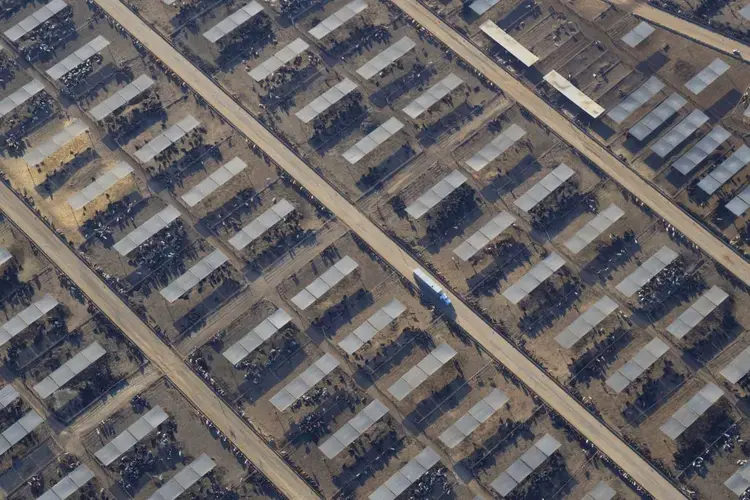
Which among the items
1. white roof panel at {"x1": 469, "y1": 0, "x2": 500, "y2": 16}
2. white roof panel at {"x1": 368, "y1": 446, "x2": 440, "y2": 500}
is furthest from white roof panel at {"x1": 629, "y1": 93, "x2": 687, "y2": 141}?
white roof panel at {"x1": 368, "y1": 446, "x2": 440, "y2": 500}

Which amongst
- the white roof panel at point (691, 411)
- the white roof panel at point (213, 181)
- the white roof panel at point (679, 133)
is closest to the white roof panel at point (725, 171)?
the white roof panel at point (679, 133)

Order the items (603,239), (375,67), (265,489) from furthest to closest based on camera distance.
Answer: (375,67)
(603,239)
(265,489)

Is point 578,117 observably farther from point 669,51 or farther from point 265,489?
point 265,489

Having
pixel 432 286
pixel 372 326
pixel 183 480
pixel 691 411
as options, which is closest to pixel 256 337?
pixel 372 326

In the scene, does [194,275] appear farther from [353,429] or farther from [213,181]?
[353,429]

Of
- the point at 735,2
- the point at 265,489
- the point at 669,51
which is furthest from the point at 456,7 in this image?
the point at 265,489

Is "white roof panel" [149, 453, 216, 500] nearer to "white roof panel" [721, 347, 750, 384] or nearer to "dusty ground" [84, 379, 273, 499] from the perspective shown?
"dusty ground" [84, 379, 273, 499]

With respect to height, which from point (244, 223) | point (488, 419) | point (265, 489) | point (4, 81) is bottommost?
point (488, 419)
